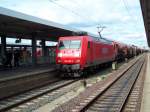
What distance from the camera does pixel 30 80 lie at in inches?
742

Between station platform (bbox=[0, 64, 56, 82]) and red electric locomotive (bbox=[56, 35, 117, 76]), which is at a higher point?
red electric locomotive (bbox=[56, 35, 117, 76])

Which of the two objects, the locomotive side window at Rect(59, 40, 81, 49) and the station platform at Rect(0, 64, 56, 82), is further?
the locomotive side window at Rect(59, 40, 81, 49)

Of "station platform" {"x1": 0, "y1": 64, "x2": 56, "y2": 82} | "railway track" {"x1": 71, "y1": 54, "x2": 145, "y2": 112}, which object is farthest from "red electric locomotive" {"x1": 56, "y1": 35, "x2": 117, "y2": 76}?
"railway track" {"x1": 71, "y1": 54, "x2": 145, "y2": 112}

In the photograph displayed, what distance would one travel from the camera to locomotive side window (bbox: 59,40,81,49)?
23453 millimetres

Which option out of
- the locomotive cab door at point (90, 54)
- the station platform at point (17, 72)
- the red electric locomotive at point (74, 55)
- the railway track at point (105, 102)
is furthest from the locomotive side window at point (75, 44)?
the railway track at point (105, 102)

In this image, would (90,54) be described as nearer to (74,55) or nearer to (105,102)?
(74,55)

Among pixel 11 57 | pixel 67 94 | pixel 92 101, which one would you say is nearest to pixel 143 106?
pixel 92 101

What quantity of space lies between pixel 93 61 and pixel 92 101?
12.1 metres

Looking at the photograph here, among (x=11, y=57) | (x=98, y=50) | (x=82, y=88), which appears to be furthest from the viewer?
(x=11, y=57)

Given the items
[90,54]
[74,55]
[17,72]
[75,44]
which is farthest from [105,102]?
[17,72]

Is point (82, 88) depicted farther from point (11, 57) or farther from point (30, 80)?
point (11, 57)

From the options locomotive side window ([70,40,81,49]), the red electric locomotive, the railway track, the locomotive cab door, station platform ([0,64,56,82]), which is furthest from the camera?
the locomotive cab door

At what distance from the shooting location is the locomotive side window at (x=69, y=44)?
76.9 feet

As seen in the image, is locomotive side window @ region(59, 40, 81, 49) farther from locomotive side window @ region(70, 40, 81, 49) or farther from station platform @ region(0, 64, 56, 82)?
station platform @ region(0, 64, 56, 82)
